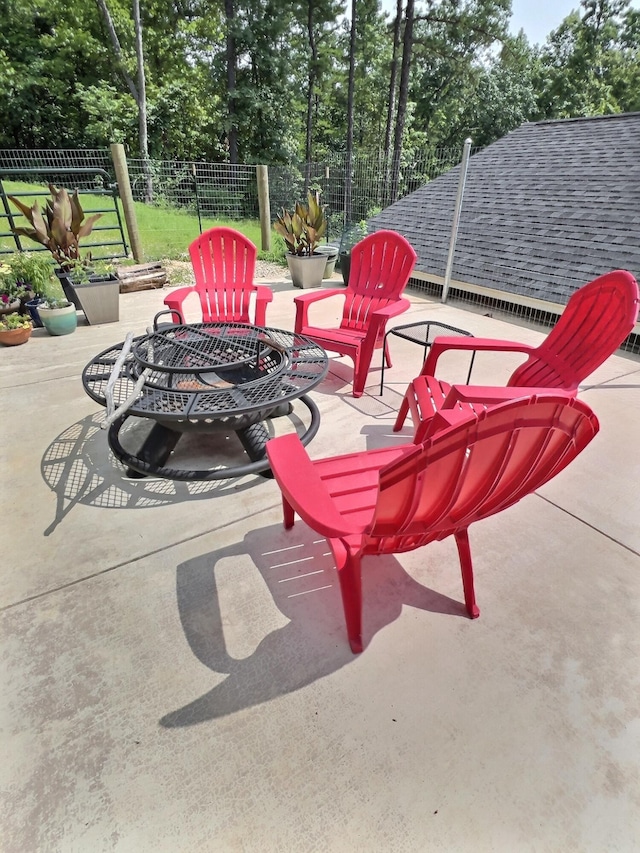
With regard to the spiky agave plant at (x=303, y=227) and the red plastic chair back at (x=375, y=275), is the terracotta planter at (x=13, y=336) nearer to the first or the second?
the red plastic chair back at (x=375, y=275)

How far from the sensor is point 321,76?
641 inches

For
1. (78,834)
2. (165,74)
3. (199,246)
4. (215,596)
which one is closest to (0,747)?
(78,834)

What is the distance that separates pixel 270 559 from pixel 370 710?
2.10 ft

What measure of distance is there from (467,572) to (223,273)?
9.70 ft

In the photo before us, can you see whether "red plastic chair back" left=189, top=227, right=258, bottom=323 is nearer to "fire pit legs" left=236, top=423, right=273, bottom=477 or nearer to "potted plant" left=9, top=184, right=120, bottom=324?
"potted plant" left=9, top=184, right=120, bottom=324

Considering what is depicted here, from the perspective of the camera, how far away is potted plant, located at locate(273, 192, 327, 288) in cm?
551

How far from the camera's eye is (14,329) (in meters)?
3.69

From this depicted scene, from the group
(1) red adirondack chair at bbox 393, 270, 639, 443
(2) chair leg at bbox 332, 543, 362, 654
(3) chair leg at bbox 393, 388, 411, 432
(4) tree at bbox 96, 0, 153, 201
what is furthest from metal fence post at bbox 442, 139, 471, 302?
(4) tree at bbox 96, 0, 153, 201

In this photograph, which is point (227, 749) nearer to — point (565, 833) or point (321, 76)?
point (565, 833)

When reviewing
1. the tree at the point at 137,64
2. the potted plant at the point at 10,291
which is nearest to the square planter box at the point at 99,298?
the potted plant at the point at 10,291

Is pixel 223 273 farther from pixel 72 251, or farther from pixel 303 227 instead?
pixel 303 227

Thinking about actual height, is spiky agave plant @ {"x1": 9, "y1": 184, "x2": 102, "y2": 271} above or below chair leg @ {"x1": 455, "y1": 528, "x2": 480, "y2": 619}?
above

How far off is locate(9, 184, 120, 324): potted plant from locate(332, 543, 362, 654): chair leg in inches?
154

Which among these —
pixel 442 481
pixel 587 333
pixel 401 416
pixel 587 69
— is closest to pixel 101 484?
pixel 401 416
